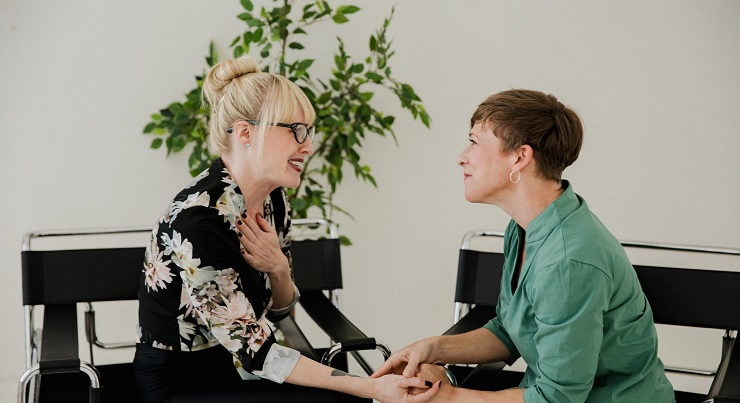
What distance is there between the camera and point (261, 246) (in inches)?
81.0

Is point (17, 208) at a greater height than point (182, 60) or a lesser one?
lesser

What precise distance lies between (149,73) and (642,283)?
6.35 feet

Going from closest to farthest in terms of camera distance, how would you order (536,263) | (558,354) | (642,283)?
(558,354) < (536,263) < (642,283)

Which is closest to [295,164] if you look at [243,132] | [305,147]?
[305,147]

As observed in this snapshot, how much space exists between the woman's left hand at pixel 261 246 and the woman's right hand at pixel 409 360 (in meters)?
0.39

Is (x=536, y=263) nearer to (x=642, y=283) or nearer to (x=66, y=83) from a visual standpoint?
(x=642, y=283)

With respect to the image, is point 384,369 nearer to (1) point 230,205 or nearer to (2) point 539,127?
(1) point 230,205

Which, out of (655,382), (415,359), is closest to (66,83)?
(415,359)

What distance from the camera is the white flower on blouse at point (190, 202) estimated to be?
187 cm

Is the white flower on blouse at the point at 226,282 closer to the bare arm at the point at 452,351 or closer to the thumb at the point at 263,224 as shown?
the thumb at the point at 263,224

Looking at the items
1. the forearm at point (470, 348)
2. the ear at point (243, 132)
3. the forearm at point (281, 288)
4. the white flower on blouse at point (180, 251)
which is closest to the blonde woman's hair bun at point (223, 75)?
the ear at point (243, 132)

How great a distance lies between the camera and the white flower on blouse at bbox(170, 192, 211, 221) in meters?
1.87

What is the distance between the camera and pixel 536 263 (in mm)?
1767

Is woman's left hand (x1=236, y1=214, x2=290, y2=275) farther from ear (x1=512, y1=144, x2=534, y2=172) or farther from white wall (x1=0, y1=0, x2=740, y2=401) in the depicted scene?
white wall (x1=0, y1=0, x2=740, y2=401)
